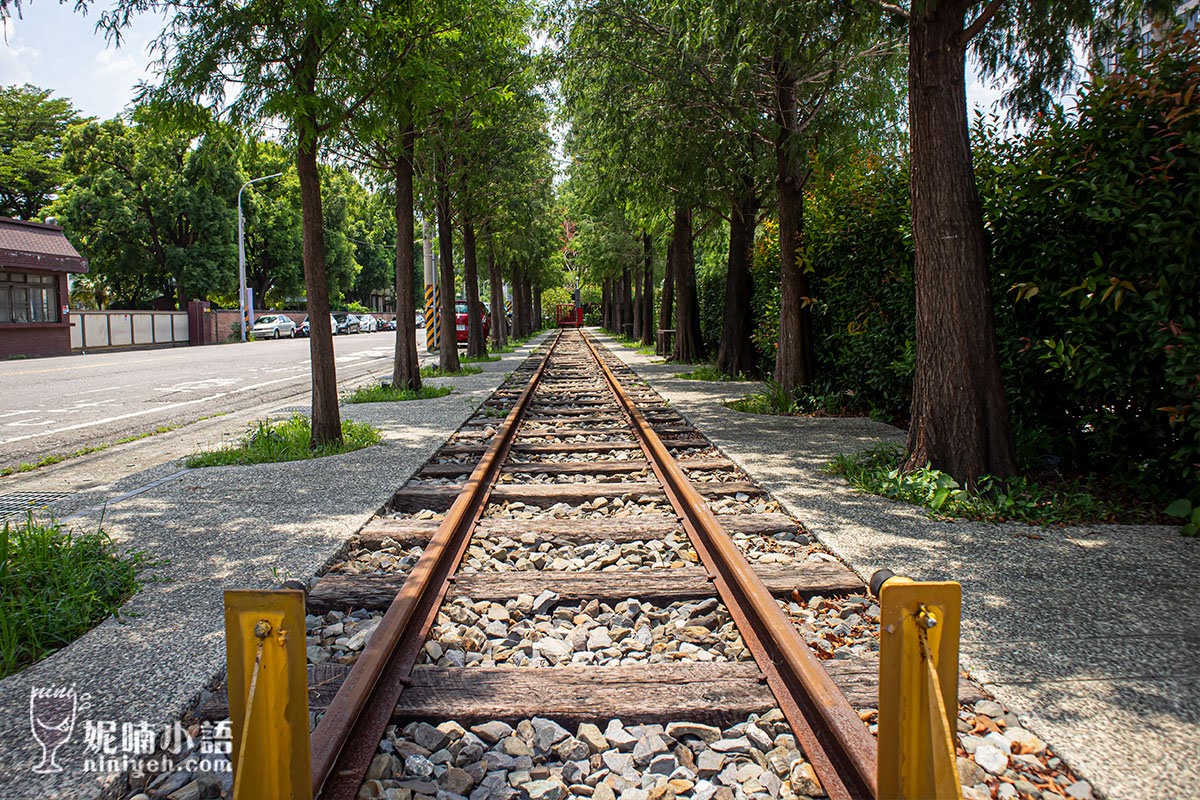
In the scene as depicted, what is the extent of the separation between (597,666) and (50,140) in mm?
57184

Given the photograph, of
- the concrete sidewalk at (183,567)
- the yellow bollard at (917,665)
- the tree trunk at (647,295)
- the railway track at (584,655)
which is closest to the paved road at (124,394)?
the concrete sidewalk at (183,567)

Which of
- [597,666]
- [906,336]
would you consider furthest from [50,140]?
[597,666]

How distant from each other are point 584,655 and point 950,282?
4.45 m

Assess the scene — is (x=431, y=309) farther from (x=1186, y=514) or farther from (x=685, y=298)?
(x=1186, y=514)

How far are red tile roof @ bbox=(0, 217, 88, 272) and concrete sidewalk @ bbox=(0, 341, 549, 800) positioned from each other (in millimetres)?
28274

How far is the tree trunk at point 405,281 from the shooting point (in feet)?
48.9

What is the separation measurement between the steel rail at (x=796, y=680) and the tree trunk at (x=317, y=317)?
16.9 ft

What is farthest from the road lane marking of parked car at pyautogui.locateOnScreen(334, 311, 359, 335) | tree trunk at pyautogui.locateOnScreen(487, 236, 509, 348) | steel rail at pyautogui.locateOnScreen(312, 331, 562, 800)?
parked car at pyautogui.locateOnScreen(334, 311, 359, 335)

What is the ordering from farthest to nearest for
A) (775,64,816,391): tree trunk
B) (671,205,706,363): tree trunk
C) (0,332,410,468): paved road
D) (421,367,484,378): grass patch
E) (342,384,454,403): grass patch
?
(671,205,706,363): tree trunk < (421,367,484,378): grass patch < (342,384,454,403): grass patch < (775,64,816,391): tree trunk < (0,332,410,468): paved road

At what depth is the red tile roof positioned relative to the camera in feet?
99.2

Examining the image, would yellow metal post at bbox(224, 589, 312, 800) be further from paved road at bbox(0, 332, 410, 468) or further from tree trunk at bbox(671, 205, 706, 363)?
tree trunk at bbox(671, 205, 706, 363)

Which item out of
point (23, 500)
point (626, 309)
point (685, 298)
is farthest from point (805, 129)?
point (626, 309)

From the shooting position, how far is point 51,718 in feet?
9.82

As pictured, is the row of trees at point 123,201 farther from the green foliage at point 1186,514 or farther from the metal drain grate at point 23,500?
the green foliage at point 1186,514
